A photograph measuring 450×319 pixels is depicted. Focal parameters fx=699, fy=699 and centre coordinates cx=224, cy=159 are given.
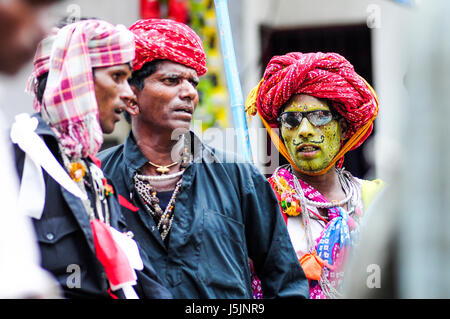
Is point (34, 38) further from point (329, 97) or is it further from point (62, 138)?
point (329, 97)

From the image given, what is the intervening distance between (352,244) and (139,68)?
1.55m

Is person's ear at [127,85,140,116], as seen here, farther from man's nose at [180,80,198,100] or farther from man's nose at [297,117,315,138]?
man's nose at [297,117,315,138]

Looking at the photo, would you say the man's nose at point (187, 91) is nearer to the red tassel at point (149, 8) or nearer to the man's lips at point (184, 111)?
the man's lips at point (184, 111)

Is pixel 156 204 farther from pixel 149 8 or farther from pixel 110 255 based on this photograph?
pixel 149 8

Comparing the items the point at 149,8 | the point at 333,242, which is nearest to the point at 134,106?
the point at 333,242

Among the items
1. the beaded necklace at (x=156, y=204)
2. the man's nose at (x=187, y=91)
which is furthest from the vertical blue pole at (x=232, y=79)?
the beaded necklace at (x=156, y=204)

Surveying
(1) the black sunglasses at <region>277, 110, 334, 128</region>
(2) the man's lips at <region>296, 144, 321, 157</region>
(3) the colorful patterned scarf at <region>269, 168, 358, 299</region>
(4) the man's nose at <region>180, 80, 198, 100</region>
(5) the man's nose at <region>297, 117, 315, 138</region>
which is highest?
(4) the man's nose at <region>180, 80, 198, 100</region>

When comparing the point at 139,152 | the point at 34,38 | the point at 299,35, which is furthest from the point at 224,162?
the point at 299,35

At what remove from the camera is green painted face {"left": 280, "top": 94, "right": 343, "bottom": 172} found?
13.8ft

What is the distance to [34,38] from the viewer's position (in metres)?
1.70

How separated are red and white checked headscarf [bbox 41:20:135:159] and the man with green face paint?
5.11 ft

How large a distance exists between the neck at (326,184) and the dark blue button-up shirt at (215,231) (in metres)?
0.70

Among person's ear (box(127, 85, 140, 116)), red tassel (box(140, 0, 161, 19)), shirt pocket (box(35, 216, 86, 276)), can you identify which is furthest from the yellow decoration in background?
shirt pocket (box(35, 216, 86, 276))

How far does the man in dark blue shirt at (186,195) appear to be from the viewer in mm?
3314
